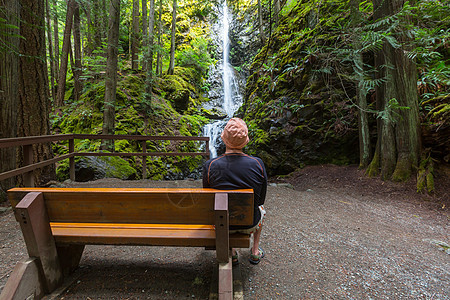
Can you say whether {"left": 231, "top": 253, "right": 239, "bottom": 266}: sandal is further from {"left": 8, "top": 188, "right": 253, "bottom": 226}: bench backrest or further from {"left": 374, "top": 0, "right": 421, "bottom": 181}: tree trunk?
{"left": 374, "top": 0, "right": 421, "bottom": 181}: tree trunk

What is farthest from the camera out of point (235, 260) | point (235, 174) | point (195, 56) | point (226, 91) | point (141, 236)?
point (226, 91)

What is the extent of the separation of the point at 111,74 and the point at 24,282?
7.23 metres

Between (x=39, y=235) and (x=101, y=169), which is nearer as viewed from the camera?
(x=39, y=235)

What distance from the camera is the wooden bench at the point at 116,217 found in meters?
1.69

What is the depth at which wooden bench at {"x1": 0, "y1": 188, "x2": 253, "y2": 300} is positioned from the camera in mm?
1688

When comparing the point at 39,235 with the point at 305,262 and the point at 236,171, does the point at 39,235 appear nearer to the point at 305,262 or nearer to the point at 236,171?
the point at 236,171

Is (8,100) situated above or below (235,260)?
above

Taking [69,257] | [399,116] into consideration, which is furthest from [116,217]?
[399,116]

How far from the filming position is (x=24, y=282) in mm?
1694

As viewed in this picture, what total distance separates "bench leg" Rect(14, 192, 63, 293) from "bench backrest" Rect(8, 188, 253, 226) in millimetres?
65

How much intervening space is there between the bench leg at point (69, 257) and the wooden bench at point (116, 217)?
0.58ft

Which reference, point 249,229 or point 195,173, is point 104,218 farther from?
point 195,173

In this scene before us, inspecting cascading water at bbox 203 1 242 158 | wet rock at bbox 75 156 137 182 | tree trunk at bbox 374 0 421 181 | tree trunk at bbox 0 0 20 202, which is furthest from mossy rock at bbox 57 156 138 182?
tree trunk at bbox 374 0 421 181

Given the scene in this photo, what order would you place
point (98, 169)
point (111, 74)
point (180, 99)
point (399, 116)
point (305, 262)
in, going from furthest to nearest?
point (180, 99) < point (111, 74) < point (98, 169) < point (399, 116) < point (305, 262)
